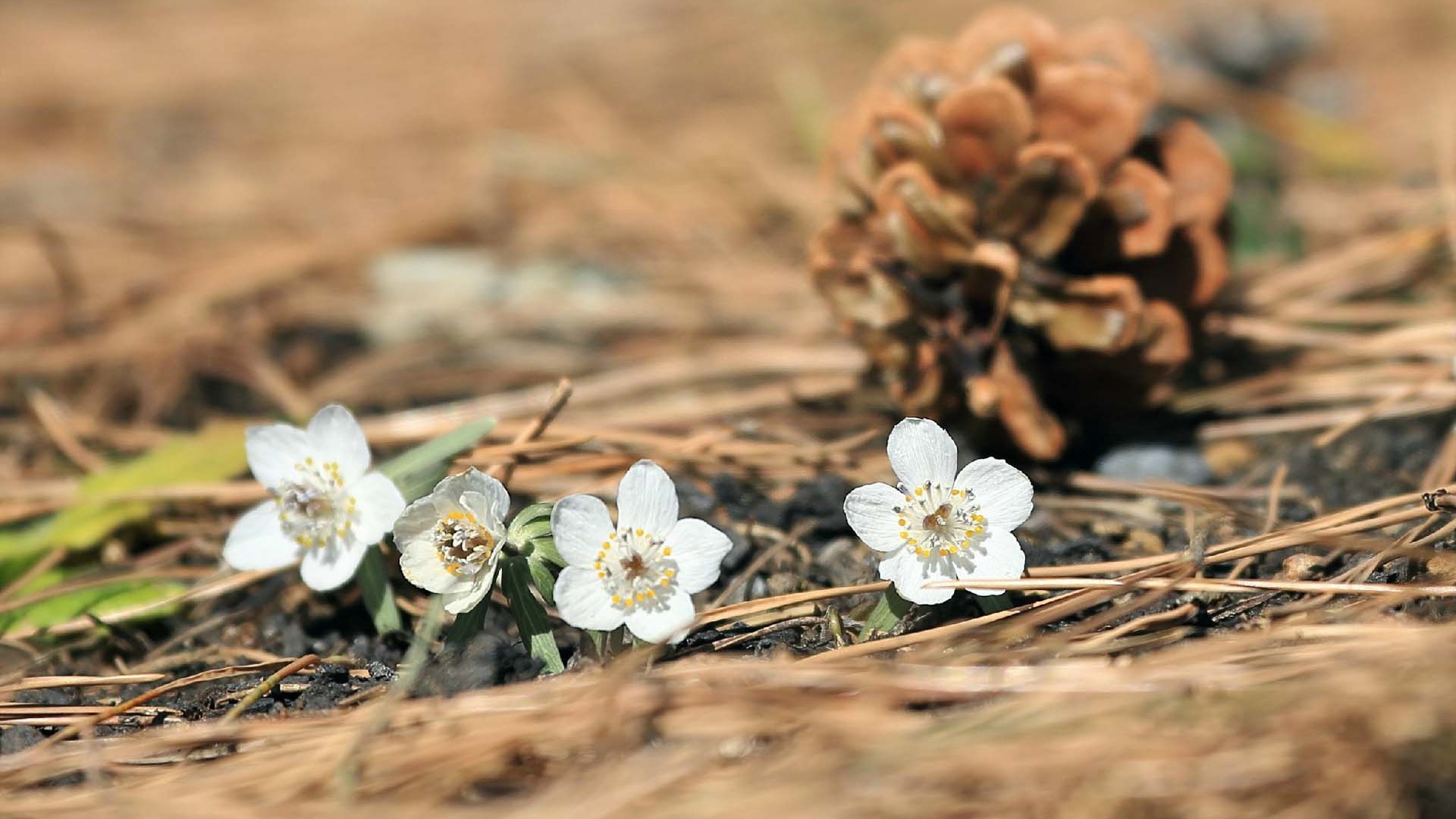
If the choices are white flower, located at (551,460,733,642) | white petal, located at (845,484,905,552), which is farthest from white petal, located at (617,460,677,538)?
white petal, located at (845,484,905,552)

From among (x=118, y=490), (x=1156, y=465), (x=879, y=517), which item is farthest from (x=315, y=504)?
(x=1156, y=465)

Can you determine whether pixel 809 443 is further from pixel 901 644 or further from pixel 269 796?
pixel 269 796

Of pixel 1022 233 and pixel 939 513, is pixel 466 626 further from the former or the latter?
pixel 1022 233

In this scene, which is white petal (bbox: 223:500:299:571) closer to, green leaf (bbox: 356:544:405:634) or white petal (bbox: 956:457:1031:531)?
green leaf (bbox: 356:544:405:634)

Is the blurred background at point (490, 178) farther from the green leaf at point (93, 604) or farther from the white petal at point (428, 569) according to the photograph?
the white petal at point (428, 569)

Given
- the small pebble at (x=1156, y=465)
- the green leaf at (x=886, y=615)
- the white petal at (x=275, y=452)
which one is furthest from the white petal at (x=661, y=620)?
the small pebble at (x=1156, y=465)

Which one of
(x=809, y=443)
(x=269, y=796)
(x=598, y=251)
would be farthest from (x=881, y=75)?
(x=269, y=796)
